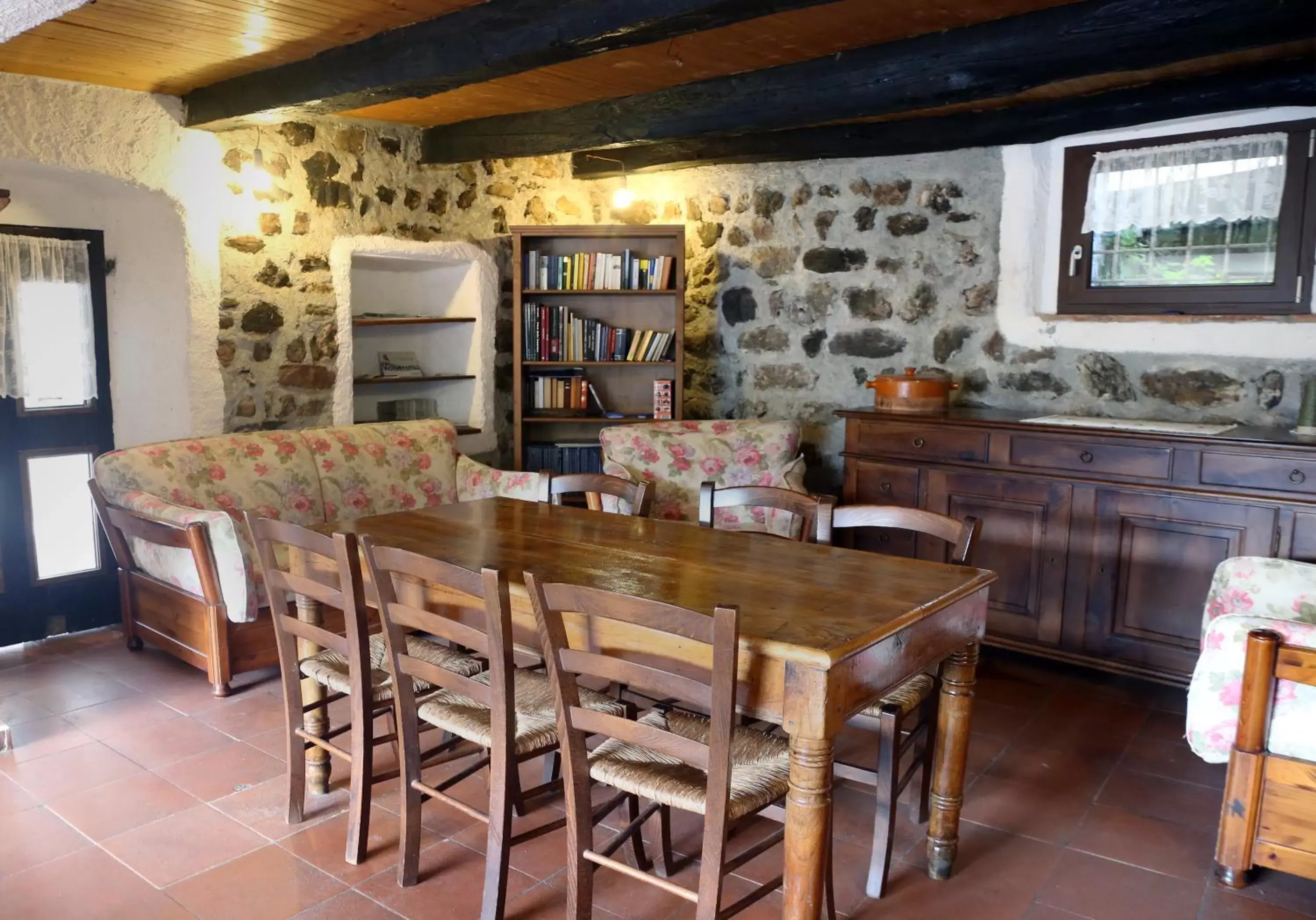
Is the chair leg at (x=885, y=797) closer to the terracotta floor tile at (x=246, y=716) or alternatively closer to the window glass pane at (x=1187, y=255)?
the terracotta floor tile at (x=246, y=716)

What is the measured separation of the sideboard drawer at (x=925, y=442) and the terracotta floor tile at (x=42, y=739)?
3.04 metres

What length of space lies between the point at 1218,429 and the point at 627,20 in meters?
2.53

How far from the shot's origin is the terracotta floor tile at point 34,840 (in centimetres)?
246

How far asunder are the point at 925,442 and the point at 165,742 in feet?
9.68

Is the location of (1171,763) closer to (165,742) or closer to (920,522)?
(920,522)

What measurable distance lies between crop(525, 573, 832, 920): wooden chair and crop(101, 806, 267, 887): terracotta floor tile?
97 centimetres

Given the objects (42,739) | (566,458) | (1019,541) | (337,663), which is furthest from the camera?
(566,458)

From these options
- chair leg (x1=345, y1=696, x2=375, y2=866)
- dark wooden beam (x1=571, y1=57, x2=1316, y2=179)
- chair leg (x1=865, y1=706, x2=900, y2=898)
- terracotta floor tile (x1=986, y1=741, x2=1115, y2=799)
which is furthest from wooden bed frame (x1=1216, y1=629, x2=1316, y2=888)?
dark wooden beam (x1=571, y1=57, x2=1316, y2=179)

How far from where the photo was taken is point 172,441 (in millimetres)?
4039

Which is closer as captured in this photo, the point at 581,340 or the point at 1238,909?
the point at 1238,909

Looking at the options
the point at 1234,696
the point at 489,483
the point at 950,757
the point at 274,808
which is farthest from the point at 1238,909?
the point at 489,483

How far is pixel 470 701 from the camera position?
2.46 meters

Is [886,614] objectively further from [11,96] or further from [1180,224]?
[11,96]

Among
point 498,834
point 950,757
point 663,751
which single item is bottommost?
point 498,834
